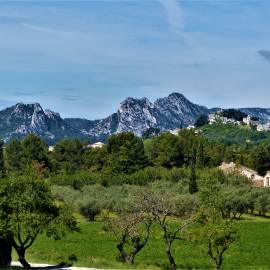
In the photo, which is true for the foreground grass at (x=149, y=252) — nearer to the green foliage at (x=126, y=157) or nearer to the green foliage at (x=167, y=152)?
the green foliage at (x=126, y=157)

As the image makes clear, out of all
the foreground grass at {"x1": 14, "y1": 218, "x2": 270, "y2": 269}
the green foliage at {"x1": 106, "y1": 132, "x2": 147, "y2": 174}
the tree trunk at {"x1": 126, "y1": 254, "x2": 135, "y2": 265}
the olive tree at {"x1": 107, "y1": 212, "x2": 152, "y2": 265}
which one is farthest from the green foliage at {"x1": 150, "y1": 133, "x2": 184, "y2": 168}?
the tree trunk at {"x1": 126, "y1": 254, "x2": 135, "y2": 265}

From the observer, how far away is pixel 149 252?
2254 inches

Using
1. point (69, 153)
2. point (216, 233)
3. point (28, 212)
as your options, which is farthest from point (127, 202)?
point (69, 153)

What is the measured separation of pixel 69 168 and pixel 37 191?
117m

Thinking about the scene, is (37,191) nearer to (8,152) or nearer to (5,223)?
(5,223)

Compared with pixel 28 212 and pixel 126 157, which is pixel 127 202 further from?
pixel 126 157

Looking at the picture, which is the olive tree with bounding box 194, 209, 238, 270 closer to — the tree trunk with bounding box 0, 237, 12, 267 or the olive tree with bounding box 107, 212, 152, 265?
the olive tree with bounding box 107, 212, 152, 265

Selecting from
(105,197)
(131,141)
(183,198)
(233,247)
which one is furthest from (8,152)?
(233,247)

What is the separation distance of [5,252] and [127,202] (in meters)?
53.9

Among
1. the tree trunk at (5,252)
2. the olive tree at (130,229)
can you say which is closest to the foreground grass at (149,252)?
the olive tree at (130,229)

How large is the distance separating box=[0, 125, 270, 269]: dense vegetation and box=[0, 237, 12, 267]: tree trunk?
7 cm

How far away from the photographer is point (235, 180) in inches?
5044

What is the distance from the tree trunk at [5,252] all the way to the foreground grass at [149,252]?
549 centimetres

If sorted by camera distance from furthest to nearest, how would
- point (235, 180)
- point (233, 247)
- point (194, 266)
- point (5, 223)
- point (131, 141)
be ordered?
point (131, 141)
point (235, 180)
point (233, 247)
point (194, 266)
point (5, 223)
